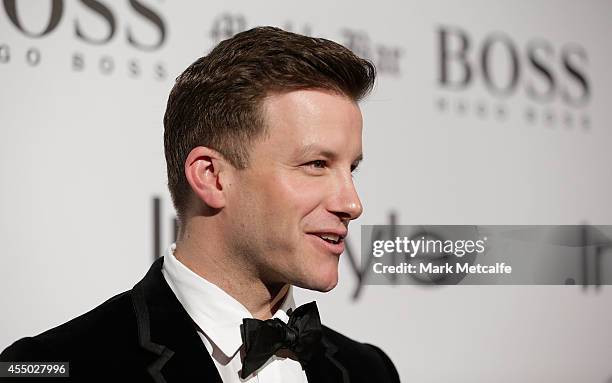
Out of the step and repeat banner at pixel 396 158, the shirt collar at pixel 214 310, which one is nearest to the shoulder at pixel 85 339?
the shirt collar at pixel 214 310

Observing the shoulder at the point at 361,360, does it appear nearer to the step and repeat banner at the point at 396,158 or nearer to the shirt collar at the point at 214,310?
the shirt collar at the point at 214,310

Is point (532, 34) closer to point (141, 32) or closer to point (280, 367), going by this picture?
point (141, 32)

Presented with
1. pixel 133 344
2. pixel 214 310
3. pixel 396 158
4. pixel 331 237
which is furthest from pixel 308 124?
pixel 396 158

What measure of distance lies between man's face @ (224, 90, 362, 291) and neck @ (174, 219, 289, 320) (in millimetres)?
30

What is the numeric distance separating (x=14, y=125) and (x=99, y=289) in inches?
16.5

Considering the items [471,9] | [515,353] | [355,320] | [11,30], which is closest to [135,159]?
[11,30]

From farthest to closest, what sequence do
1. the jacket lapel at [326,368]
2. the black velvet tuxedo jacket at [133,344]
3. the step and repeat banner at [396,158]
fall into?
the step and repeat banner at [396,158]
the jacket lapel at [326,368]
the black velvet tuxedo jacket at [133,344]

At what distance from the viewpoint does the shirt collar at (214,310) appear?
1391 millimetres

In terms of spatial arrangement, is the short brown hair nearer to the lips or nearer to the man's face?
the man's face

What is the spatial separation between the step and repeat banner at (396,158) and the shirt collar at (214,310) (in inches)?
24.3

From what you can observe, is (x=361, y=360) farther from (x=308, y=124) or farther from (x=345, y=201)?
(x=308, y=124)

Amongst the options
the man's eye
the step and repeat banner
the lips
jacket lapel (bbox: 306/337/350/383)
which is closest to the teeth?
the lips

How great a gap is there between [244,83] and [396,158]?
0.89m

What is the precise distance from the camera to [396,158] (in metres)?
2.22
